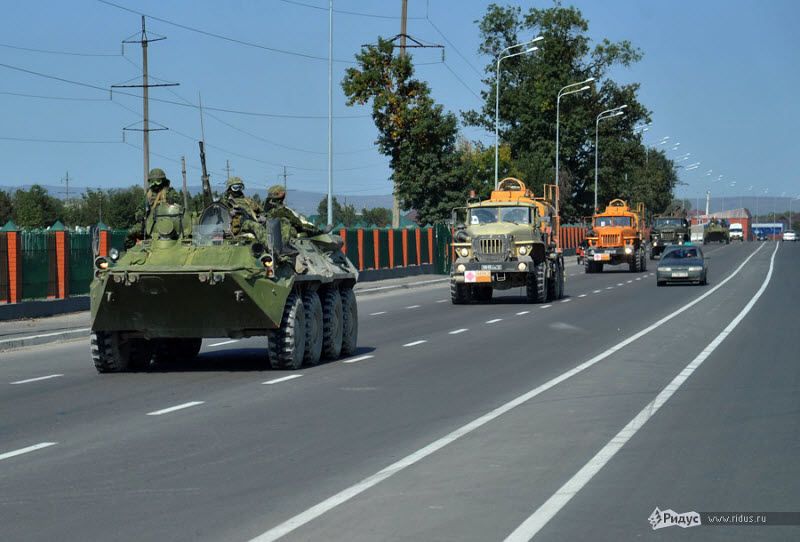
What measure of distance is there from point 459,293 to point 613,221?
27286 mm

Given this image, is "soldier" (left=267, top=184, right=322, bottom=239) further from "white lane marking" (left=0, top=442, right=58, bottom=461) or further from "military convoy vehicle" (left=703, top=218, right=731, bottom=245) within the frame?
"military convoy vehicle" (left=703, top=218, right=731, bottom=245)

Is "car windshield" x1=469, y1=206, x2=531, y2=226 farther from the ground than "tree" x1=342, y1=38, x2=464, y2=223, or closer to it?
closer to it

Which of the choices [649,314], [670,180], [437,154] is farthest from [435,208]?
[670,180]

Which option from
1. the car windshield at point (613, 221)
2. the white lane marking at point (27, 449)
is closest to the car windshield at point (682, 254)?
the car windshield at point (613, 221)

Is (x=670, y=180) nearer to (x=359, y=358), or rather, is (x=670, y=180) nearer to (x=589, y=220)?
(x=589, y=220)

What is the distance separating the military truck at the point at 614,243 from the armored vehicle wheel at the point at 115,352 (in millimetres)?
44029

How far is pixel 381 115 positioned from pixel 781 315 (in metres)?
32.5

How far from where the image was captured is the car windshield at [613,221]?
61625 millimetres

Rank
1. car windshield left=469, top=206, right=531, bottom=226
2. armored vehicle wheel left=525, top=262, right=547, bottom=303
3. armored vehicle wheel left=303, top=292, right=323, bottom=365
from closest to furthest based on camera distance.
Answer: armored vehicle wheel left=303, top=292, right=323, bottom=365
armored vehicle wheel left=525, top=262, right=547, bottom=303
car windshield left=469, top=206, right=531, bottom=226

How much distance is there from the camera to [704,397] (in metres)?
14.5

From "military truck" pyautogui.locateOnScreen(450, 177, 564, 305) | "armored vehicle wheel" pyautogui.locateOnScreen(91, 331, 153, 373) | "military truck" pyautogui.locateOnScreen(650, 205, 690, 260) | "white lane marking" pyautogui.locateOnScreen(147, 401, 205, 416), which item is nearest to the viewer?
"white lane marking" pyautogui.locateOnScreen(147, 401, 205, 416)

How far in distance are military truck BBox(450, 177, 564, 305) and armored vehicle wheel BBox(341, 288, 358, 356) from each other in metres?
14.9

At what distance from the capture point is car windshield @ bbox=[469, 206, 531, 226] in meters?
36.1

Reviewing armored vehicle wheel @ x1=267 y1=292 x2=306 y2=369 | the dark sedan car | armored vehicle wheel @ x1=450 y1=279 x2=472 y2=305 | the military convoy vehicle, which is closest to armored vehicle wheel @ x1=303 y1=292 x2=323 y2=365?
armored vehicle wheel @ x1=267 y1=292 x2=306 y2=369
